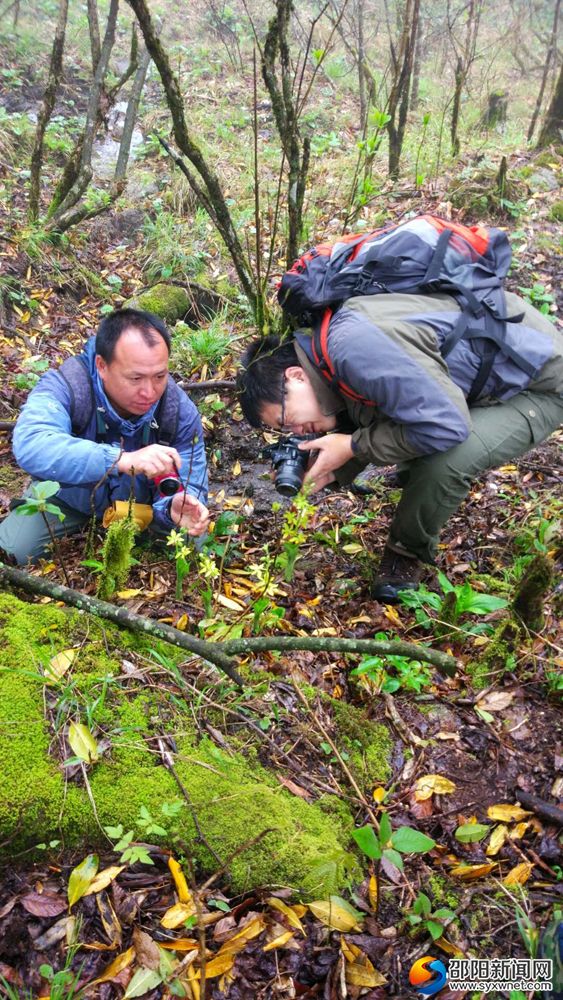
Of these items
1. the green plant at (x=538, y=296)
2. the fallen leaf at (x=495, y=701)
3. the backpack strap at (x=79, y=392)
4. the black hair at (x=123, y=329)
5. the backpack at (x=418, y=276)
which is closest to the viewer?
the fallen leaf at (x=495, y=701)

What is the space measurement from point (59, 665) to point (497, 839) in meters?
1.63

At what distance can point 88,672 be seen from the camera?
7.14 ft

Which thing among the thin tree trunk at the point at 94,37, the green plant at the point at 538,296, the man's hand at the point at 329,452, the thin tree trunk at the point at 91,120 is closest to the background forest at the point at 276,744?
the man's hand at the point at 329,452

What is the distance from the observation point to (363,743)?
2.34m

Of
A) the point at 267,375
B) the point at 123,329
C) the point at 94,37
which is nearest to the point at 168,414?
the point at 123,329

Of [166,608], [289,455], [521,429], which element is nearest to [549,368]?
[521,429]

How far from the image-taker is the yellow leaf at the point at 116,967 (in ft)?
5.00

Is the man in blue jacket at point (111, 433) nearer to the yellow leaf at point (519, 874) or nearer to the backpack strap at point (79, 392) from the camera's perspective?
the backpack strap at point (79, 392)

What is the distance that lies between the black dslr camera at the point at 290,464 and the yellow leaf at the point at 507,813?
1774 mm

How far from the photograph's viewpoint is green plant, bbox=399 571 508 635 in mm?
2775

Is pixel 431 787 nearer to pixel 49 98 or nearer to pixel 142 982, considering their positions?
pixel 142 982

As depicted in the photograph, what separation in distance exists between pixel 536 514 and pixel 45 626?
301cm

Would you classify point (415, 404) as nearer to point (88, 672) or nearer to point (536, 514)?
point (536, 514)

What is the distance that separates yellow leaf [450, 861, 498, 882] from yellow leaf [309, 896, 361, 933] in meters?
0.40
